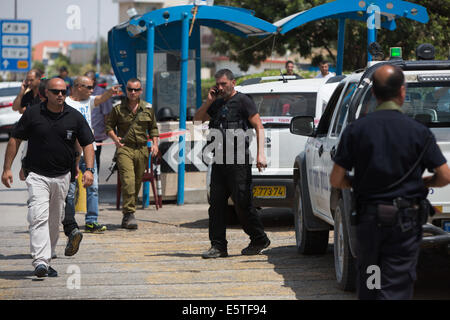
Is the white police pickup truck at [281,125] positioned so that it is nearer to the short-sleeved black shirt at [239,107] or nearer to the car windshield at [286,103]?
the car windshield at [286,103]

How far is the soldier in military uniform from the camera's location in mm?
11977

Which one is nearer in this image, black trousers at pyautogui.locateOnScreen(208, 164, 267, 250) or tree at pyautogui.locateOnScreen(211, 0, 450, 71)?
black trousers at pyautogui.locateOnScreen(208, 164, 267, 250)

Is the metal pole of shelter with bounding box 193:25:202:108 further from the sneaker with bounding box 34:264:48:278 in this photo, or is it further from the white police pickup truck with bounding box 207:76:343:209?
the sneaker with bounding box 34:264:48:278

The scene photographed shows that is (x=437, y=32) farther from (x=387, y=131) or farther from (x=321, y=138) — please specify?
(x=387, y=131)

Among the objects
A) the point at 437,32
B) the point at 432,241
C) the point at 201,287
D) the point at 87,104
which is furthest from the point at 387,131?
the point at 437,32

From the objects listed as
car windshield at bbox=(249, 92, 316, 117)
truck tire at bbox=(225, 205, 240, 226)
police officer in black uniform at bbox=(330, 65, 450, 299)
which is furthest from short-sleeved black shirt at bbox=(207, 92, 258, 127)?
police officer in black uniform at bbox=(330, 65, 450, 299)

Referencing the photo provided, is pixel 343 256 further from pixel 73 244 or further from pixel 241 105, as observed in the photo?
pixel 73 244

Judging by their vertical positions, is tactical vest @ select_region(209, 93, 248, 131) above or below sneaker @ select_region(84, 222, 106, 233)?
above

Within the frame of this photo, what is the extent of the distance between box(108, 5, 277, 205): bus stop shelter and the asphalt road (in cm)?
246

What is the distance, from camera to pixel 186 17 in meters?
14.0

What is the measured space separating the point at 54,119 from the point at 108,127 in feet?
10.7

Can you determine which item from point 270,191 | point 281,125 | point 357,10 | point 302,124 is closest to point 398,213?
point 302,124

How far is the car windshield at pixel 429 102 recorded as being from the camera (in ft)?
25.7

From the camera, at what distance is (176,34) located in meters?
17.3
